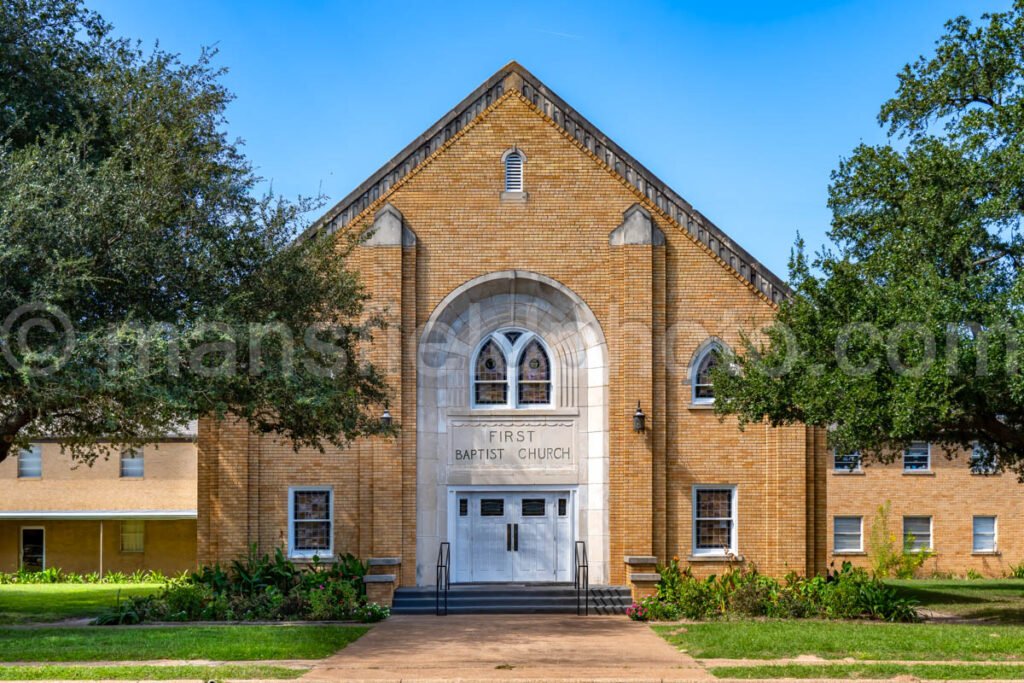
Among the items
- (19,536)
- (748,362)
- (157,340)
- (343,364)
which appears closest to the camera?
(157,340)

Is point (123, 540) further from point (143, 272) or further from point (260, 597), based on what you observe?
point (143, 272)

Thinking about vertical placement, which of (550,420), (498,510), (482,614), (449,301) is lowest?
(482,614)

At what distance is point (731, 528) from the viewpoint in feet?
82.2

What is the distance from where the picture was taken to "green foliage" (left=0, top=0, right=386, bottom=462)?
1697cm

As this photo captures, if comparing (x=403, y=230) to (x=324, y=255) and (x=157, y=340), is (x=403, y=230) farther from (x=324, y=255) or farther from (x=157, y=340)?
(x=157, y=340)

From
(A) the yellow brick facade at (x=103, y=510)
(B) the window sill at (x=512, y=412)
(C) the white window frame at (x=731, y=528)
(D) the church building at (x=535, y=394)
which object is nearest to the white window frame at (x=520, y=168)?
(D) the church building at (x=535, y=394)

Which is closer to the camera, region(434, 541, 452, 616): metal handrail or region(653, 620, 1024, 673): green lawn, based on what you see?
region(653, 620, 1024, 673): green lawn

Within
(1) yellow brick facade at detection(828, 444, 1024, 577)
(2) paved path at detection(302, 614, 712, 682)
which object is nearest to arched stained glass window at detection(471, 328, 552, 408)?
(2) paved path at detection(302, 614, 712, 682)

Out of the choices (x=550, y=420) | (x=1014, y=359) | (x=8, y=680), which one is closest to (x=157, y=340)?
(x=8, y=680)

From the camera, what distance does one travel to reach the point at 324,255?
2139 cm

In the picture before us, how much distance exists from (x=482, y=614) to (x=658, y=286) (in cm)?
762

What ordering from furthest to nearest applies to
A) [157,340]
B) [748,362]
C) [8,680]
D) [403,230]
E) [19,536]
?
[19,536], [403,230], [748,362], [157,340], [8,680]

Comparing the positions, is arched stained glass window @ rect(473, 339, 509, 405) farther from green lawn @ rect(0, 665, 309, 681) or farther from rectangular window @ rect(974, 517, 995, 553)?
rectangular window @ rect(974, 517, 995, 553)

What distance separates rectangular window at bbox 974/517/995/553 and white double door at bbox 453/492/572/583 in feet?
64.9
